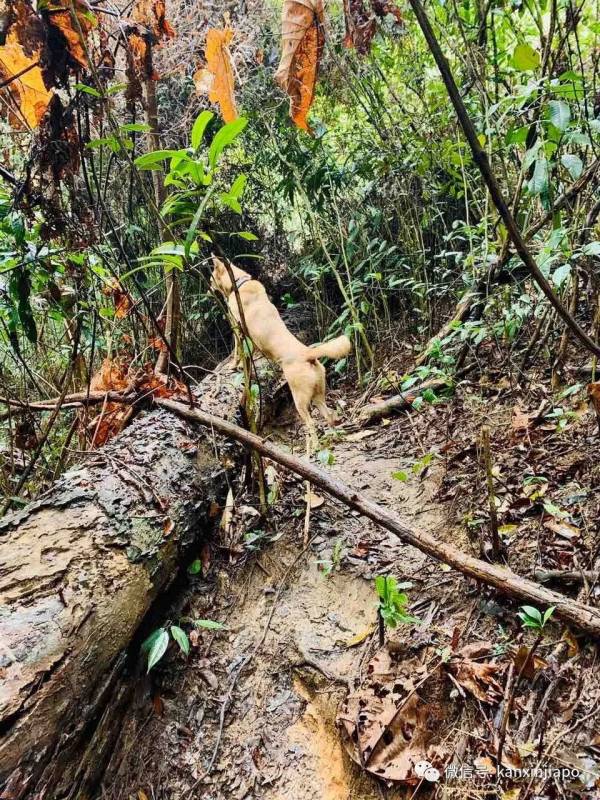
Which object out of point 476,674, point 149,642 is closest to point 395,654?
point 476,674

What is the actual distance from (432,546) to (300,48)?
1.96m

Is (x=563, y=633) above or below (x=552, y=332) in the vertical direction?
below

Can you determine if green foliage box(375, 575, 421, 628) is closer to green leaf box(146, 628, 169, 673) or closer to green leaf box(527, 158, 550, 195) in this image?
green leaf box(146, 628, 169, 673)

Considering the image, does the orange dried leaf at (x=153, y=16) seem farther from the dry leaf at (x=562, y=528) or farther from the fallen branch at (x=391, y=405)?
the dry leaf at (x=562, y=528)

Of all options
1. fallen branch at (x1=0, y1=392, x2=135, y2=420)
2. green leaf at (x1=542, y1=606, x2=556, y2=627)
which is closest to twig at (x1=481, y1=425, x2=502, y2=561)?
green leaf at (x1=542, y1=606, x2=556, y2=627)

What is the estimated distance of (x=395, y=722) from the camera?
1.53m

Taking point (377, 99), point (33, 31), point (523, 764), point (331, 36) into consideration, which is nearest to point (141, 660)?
point (523, 764)

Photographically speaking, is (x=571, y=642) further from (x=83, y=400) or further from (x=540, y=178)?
(x=83, y=400)

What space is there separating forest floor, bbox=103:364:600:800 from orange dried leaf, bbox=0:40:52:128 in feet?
6.82

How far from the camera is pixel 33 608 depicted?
157 cm

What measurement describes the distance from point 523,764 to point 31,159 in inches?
111

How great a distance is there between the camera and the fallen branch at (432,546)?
4.99 ft

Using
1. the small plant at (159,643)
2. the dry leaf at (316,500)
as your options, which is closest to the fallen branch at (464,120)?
the small plant at (159,643)

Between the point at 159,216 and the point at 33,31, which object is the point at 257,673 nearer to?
the point at 159,216
